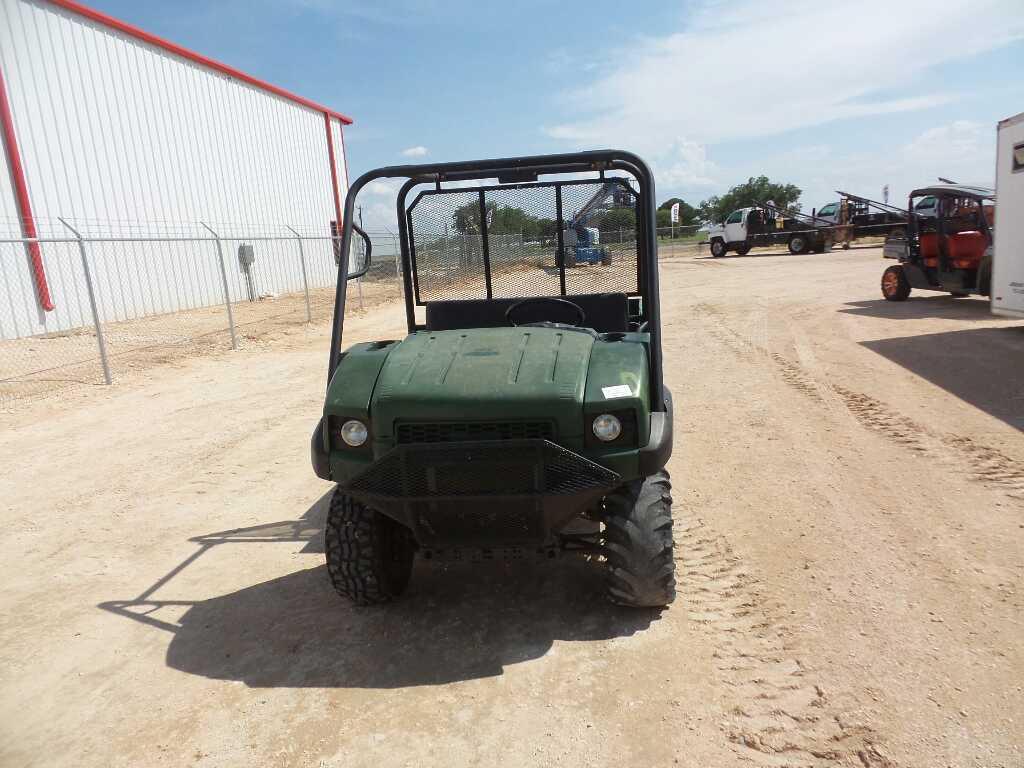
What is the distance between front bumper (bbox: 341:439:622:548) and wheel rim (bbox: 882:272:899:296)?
1238 cm

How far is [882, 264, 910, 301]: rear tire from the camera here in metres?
12.9

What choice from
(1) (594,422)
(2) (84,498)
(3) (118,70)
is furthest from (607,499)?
(3) (118,70)

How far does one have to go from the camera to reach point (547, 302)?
3.75m

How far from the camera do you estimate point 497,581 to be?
11.3 feet

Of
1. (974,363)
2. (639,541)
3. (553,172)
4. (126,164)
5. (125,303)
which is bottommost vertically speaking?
(974,363)

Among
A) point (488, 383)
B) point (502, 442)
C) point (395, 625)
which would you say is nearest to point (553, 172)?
point (488, 383)

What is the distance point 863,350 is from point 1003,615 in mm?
6546

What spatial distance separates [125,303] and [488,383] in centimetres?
1394

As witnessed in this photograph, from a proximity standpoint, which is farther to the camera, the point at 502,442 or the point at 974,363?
the point at 974,363

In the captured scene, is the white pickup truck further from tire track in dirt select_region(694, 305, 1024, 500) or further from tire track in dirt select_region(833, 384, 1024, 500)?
tire track in dirt select_region(833, 384, 1024, 500)

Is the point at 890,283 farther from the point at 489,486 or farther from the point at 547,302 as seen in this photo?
the point at 489,486

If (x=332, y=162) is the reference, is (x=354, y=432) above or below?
below

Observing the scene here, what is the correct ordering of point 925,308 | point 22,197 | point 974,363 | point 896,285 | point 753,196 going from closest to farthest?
point 974,363 < point 925,308 < point 22,197 < point 896,285 < point 753,196

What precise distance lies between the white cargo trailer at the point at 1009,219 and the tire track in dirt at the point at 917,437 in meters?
3.39
